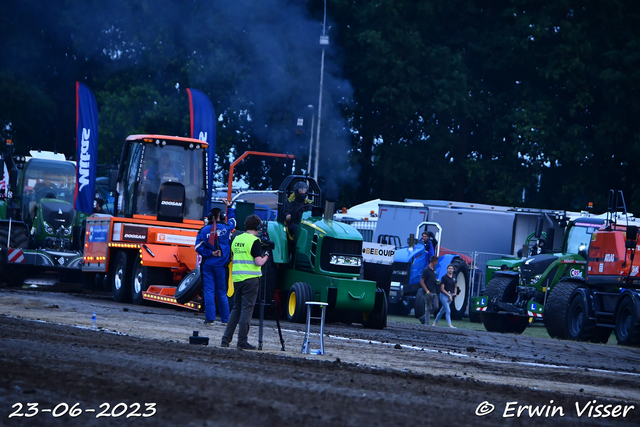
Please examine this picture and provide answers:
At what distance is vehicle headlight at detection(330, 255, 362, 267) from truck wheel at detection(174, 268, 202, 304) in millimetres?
2404

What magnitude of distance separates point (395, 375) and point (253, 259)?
3037mm

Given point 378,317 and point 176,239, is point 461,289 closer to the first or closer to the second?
point 378,317

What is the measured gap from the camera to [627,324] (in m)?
18.0

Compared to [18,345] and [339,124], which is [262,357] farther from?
[339,124]

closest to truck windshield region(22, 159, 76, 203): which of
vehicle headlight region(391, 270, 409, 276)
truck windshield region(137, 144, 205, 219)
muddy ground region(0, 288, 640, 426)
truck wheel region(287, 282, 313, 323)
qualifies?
truck windshield region(137, 144, 205, 219)

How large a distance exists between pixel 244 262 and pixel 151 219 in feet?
29.5

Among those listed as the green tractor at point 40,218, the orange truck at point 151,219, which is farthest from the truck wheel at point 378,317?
the green tractor at point 40,218

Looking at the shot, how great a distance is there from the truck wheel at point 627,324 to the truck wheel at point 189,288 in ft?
25.4

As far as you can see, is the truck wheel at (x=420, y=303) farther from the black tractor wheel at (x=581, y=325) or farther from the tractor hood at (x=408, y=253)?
the black tractor wheel at (x=581, y=325)

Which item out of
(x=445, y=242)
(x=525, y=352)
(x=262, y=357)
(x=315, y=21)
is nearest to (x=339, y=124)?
(x=315, y=21)

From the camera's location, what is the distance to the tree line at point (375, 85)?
3806 centimetres

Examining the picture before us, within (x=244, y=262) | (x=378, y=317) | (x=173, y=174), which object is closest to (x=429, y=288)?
(x=378, y=317)

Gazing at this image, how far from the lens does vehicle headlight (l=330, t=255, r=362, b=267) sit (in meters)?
17.4

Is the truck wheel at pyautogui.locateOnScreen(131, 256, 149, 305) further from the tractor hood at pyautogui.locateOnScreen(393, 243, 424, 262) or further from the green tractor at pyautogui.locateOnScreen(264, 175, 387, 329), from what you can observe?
the tractor hood at pyautogui.locateOnScreen(393, 243, 424, 262)
